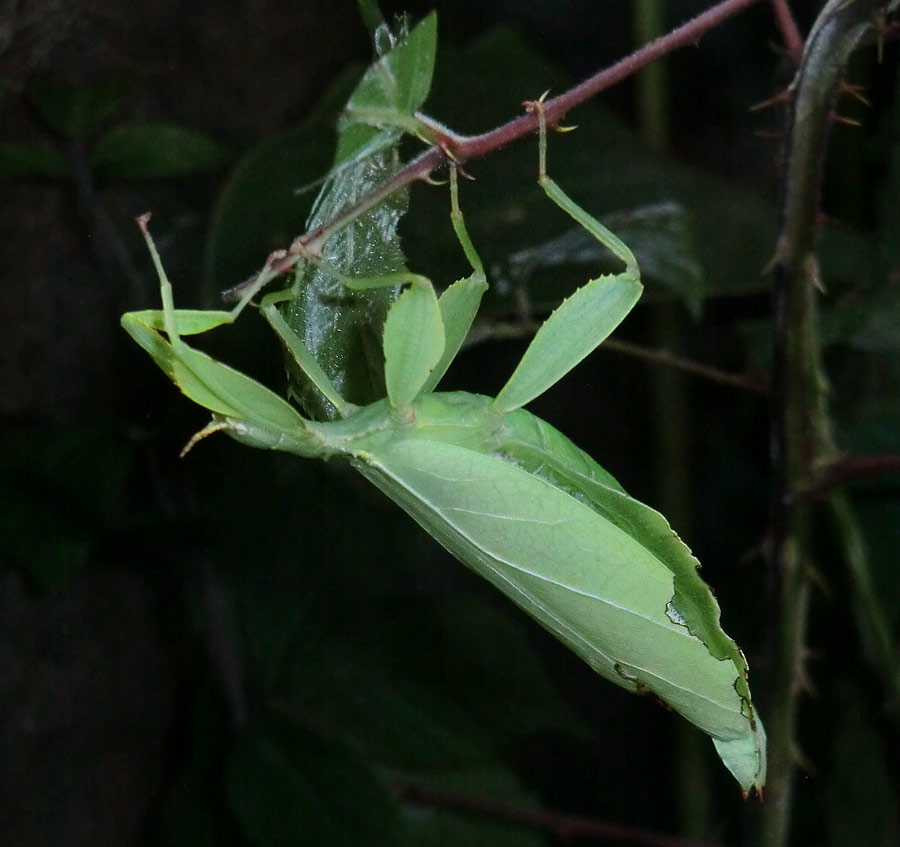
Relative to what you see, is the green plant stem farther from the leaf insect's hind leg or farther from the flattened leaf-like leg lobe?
the flattened leaf-like leg lobe

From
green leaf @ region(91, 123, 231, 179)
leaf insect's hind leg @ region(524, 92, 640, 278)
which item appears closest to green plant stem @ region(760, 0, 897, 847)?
leaf insect's hind leg @ region(524, 92, 640, 278)

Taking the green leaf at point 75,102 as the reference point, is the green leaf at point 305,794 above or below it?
below

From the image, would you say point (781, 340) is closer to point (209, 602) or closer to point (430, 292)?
point (430, 292)

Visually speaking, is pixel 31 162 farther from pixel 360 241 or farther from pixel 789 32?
pixel 789 32

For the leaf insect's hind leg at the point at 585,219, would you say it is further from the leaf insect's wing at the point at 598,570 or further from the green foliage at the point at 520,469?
the leaf insect's wing at the point at 598,570

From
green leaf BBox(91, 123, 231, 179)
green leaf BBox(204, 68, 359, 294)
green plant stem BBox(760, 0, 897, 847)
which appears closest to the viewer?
green plant stem BBox(760, 0, 897, 847)

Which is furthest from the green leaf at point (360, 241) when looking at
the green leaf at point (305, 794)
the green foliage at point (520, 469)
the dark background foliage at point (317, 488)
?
the green leaf at point (305, 794)

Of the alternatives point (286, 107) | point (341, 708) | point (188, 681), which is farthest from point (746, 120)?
point (188, 681)
